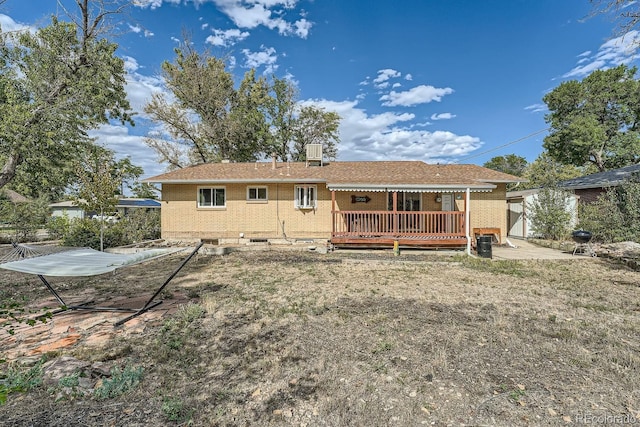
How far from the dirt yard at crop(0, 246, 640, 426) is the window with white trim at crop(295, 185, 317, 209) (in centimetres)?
687

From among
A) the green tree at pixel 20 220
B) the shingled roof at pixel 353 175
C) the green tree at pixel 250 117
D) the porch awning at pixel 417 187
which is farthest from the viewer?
the green tree at pixel 250 117

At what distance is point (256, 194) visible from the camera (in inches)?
542

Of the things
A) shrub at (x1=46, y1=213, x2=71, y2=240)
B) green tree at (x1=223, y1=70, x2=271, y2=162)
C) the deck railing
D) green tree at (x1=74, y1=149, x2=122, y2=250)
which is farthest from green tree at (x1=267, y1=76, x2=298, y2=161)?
green tree at (x1=74, y1=149, x2=122, y2=250)

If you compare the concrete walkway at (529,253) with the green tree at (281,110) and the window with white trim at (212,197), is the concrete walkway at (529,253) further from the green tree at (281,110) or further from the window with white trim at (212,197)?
the green tree at (281,110)

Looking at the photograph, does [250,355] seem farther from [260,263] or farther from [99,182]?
[99,182]

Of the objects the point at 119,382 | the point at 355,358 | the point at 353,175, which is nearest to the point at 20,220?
the point at 353,175

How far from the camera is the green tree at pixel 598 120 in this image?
25.5m

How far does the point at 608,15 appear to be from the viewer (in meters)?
7.25

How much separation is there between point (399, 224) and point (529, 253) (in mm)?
4949

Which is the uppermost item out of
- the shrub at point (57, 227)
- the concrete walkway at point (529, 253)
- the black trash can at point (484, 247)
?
the shrub at point (57, 227)

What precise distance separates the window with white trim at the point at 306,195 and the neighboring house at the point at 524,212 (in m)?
11.1

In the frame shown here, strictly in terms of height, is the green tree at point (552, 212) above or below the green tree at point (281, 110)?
below

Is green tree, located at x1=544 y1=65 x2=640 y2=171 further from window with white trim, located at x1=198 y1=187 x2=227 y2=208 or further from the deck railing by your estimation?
window with white trim, located at x1=198 y1=187 x2=227 y2=208

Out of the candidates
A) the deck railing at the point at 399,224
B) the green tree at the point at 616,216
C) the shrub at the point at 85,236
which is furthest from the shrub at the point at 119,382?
the green tree at the point at 616,216
